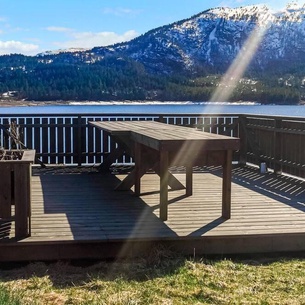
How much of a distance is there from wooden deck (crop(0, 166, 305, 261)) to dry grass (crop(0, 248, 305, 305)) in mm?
175

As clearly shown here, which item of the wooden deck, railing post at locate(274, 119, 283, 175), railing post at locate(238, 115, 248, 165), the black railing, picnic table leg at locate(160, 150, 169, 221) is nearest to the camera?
the wooden deck

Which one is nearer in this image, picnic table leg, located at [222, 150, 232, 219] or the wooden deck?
the wooden deck

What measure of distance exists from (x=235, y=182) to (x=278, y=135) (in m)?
1.39

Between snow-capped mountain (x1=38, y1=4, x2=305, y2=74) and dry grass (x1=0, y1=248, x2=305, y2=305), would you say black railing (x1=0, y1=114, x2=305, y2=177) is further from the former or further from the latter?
snow-capped mountain (x1=38, y1=4, x2=305, y2=74)

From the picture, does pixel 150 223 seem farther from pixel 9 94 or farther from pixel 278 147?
pixel 9 94

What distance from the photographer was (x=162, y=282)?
3.82 m

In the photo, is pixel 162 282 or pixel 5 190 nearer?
pixel 162 282

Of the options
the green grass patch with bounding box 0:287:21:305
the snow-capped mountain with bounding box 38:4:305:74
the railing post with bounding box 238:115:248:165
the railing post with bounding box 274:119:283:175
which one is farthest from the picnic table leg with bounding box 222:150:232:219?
the snow-capped mountain with bounding box 38:4:305:74

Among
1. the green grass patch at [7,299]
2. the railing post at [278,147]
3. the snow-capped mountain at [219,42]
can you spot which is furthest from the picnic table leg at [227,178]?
the snow-capped mountain at [219,42]

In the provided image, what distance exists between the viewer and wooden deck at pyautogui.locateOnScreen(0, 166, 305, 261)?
173 inches

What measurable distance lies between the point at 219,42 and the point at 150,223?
151 meters

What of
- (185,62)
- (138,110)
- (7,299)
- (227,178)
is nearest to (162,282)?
(7,299)

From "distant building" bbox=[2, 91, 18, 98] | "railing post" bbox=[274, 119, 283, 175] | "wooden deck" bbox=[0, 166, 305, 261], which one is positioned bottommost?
"wooden deck" bbox=[0, 166, 305, 261]

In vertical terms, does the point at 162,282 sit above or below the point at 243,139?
below
